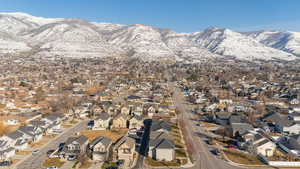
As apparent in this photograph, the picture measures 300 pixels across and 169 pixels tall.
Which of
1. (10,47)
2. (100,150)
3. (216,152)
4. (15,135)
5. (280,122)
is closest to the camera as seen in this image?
(100,150)

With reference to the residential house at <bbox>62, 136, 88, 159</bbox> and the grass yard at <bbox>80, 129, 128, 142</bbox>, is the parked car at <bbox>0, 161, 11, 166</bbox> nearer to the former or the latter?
the residential house at <bbox>62, 136, 88, 159</bbox>

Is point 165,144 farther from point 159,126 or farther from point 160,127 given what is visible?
point 159,126

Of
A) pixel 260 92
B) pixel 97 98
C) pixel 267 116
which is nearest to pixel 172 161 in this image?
pixel 267 116

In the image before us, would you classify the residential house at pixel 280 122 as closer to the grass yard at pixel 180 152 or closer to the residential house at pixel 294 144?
the residential house at pixel 294 144

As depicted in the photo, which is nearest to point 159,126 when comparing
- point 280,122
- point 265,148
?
point 265,148

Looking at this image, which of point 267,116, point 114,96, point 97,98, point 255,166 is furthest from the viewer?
point 114,96

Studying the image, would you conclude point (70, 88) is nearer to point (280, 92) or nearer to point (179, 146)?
point (179, 146)
